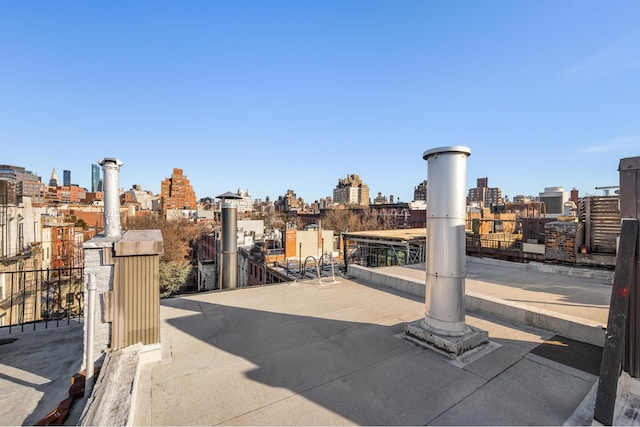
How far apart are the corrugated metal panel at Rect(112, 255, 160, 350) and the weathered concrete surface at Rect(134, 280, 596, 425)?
0.51m

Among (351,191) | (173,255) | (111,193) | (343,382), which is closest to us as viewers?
(343,382)

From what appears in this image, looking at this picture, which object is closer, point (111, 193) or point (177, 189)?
point (111, 193)

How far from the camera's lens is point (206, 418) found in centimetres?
288

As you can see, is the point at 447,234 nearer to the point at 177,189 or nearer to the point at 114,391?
the point at 114,391

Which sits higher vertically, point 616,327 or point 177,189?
point 177,189

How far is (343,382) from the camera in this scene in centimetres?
352

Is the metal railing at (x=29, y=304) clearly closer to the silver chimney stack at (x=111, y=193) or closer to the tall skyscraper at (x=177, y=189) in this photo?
the silver chimney stack at (x=111, y=193)

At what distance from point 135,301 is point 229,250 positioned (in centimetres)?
752

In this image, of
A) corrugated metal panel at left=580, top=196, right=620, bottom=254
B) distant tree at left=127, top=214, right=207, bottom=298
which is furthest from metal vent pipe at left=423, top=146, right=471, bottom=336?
distant tree at left=127, top=214, right=207, bottom=298

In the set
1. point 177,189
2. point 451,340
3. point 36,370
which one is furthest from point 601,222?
point 177,189

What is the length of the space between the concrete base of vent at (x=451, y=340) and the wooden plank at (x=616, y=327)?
5.32ft

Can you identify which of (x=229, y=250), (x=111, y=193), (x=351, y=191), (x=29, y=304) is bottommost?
(x=29, y=304)

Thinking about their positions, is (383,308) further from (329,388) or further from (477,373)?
(329,388)

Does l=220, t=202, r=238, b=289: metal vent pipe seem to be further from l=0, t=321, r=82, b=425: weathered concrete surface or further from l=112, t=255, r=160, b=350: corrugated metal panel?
l=112, t=255, r=160, b=350: corrugated metal panel
